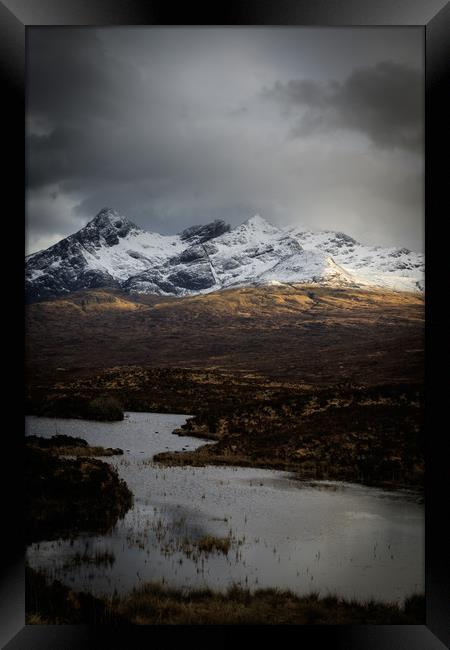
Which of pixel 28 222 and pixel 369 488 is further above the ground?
pixel 28 222

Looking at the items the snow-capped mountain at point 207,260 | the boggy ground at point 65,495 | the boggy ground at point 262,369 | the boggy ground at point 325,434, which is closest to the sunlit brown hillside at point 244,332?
the boggy ground at point 262,369

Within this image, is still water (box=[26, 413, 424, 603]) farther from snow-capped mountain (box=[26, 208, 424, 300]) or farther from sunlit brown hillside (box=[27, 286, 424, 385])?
snow-capped mountain (box=[26, 208, 424, 300])

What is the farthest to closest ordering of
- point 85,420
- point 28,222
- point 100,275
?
point 100,275 → point 85,420 → point 28,222

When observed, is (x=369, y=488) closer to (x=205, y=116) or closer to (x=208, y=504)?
(x=208, y=504)

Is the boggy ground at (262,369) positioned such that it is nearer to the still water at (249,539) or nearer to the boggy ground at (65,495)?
the still water at (249,539)

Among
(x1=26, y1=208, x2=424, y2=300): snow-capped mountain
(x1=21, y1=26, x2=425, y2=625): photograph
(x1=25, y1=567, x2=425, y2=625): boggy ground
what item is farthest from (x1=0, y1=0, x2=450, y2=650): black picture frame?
(x1=26, y1=208, x2=424, y2=300): snow-capped mountain

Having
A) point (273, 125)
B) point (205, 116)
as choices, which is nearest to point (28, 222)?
point (205, 116)

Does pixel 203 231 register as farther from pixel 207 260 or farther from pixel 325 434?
pixel 325 434
